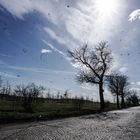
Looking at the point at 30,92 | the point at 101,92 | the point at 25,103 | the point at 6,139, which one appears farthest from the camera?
the point at 101,92

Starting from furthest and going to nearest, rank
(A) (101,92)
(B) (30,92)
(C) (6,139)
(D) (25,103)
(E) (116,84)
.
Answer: (E) (116,84), (A) (101,92), (B) (30,92), (D) (25,103), (C) (6,139)

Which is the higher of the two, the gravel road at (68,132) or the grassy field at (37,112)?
the grassy field at (37,112)

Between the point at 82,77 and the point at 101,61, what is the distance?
4.38 metres

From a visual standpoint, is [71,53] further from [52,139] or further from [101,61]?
[52,139]

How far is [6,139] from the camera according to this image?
8047 millimetres

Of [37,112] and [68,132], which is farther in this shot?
[37,112]

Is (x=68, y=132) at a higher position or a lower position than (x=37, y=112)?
lower

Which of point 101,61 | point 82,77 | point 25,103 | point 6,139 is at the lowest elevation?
point 6,139

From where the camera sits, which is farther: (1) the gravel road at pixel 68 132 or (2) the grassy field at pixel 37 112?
(2) the grassy field at pixel 37 112

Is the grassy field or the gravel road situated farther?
the grassy field

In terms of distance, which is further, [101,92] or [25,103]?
[101,92]

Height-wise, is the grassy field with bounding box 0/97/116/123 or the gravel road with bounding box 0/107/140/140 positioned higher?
the grassy field with bounding box 0/97/116/123

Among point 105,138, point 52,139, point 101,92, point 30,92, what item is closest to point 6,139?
point 52,139

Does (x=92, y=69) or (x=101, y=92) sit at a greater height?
(x=92, y=69)
